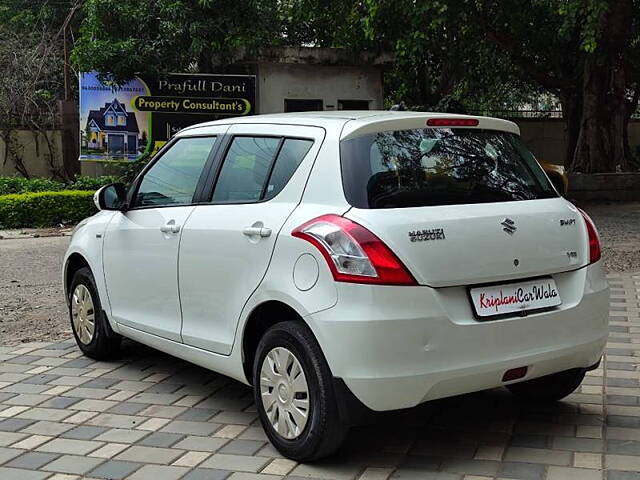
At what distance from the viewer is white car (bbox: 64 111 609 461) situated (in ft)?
12.5

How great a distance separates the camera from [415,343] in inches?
149

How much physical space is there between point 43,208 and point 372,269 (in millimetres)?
12777

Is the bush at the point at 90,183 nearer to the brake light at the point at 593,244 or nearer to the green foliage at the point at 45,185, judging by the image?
the green foliage at the point at 45,185

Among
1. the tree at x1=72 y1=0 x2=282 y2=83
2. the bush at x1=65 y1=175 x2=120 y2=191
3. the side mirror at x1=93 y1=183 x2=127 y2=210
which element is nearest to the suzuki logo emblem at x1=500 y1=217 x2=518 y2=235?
the side mirror at x1=93 y1=183 x2=127 y2=210

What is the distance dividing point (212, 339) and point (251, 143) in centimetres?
110

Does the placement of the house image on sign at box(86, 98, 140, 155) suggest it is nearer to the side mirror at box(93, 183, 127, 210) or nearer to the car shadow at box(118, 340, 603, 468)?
the side mirror at box(93, 183, 127, 210)

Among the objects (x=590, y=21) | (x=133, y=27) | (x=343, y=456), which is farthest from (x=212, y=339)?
(x=133, y=27)

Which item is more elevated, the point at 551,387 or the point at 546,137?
the point at 546,137

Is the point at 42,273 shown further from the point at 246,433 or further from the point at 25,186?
the point at 25,186

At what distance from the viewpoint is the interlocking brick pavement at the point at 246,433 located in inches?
159

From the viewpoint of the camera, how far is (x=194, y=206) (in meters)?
4.97

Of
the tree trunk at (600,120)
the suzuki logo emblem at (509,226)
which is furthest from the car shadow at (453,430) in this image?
the tree trunk at (600,120)

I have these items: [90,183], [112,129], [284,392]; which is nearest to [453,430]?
[284,392]

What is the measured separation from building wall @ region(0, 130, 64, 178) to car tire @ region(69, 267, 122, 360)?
15.3m
